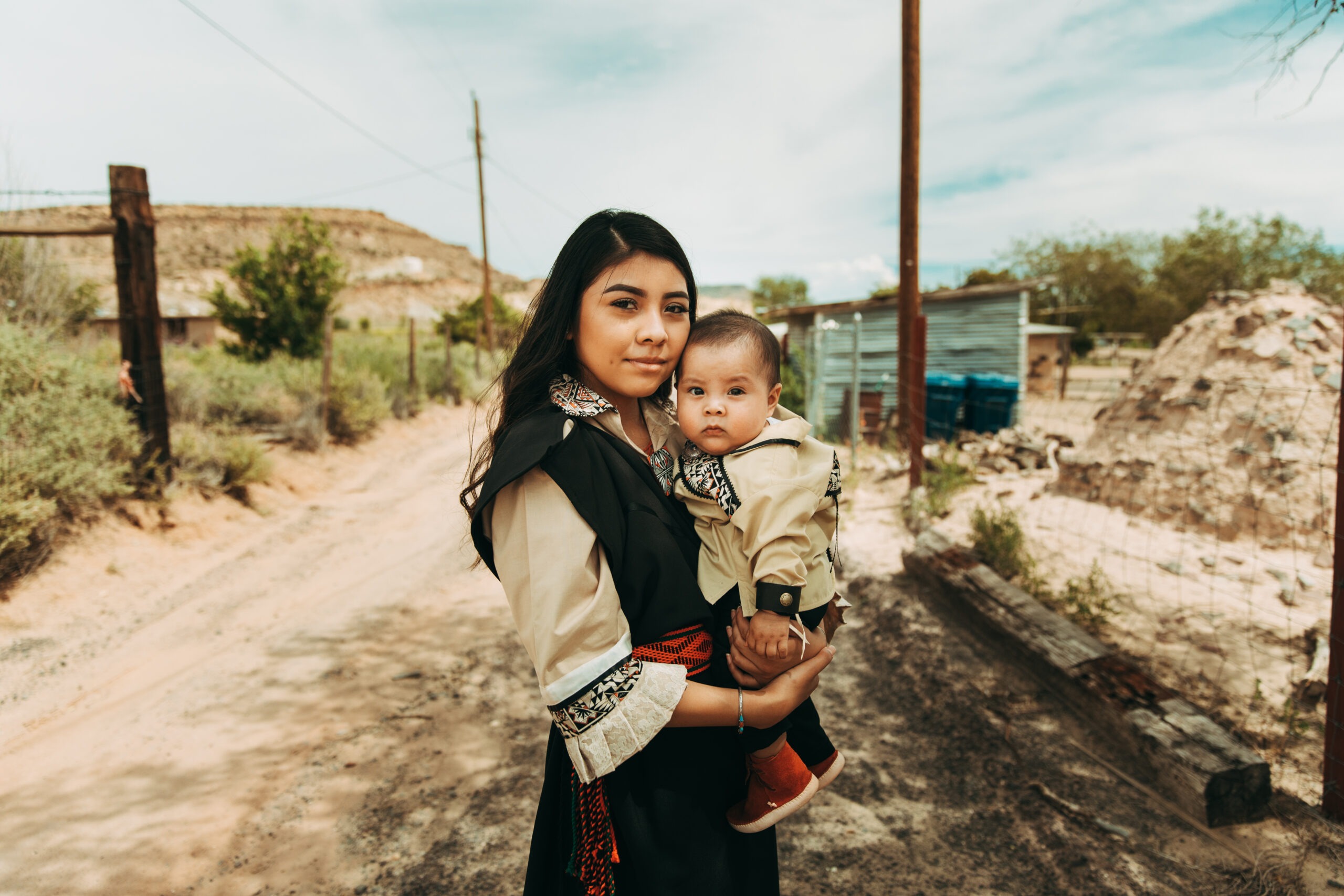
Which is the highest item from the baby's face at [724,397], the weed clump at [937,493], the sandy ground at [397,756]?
the baby's face at [724,397]

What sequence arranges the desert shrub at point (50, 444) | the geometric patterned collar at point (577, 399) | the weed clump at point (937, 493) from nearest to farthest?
the geometric patterned collar at point (577, 399) → the desert shrub at point (50, 444) → the weed clump at point (937, 493)

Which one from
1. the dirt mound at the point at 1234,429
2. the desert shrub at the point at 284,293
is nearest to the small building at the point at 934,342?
the dirt mound at the point at 1234,429

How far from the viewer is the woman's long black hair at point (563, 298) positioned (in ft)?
4.65

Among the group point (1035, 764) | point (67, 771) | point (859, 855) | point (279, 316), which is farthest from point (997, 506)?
point (279, 316)

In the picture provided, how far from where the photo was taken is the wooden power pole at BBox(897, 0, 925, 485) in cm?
706

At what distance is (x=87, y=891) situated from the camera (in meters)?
2.45

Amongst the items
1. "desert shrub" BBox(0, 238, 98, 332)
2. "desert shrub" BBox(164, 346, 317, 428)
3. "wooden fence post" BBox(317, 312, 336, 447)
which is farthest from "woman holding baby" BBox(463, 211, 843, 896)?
"wooden fence post" BBox(317, 312, 336, 447)

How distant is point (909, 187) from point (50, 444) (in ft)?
26.5

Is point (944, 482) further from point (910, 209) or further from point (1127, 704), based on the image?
point (1127, 704)

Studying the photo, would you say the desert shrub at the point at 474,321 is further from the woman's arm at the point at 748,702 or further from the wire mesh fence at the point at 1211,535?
the woman's arm at the point at 748,702

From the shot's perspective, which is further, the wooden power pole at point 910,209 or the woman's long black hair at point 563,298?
the wooden power pole at point 910,209

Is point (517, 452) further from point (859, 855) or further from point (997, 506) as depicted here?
point (997, 506)

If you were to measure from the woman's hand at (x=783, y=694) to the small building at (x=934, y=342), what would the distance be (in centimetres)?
1333

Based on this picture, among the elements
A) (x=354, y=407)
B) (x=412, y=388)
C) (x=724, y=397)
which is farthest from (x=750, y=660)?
(x=412, y=388)
